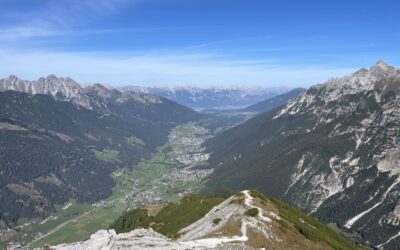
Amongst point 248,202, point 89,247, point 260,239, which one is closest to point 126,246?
point 89,247

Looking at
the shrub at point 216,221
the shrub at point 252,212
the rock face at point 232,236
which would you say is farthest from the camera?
the shrub at point 252,212

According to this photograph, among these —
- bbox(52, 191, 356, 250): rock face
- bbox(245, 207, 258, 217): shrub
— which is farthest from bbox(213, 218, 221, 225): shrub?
bbox(245, 207, 258, 217): shrub

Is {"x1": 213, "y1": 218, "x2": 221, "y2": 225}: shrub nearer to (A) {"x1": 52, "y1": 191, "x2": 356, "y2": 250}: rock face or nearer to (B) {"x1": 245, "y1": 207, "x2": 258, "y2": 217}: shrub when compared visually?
(A) {"x1": 52, "y1": 191, "x2": 356, "y2": 250}: rock face

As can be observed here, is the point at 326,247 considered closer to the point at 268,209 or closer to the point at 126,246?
the point at 268,209

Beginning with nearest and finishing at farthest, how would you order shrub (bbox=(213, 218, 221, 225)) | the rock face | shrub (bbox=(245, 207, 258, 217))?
the rock face < shrub (bbox=(213, 218, 221, 225)) < shrub (bbox=(245, 207, 258, 217))

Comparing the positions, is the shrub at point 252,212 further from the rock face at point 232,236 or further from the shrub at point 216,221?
the shrub at point 216,221

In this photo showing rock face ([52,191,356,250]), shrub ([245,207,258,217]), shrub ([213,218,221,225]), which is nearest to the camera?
rock face ([52,191,356,250])

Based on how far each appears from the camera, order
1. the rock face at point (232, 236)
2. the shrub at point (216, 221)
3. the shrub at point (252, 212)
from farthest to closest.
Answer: the shrub at point (252, 212) < the shrub at point (216, 221) < the rock face at point (232, 236)

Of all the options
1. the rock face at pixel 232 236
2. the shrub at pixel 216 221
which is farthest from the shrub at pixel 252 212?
A: the shrub at pixel 216 221
